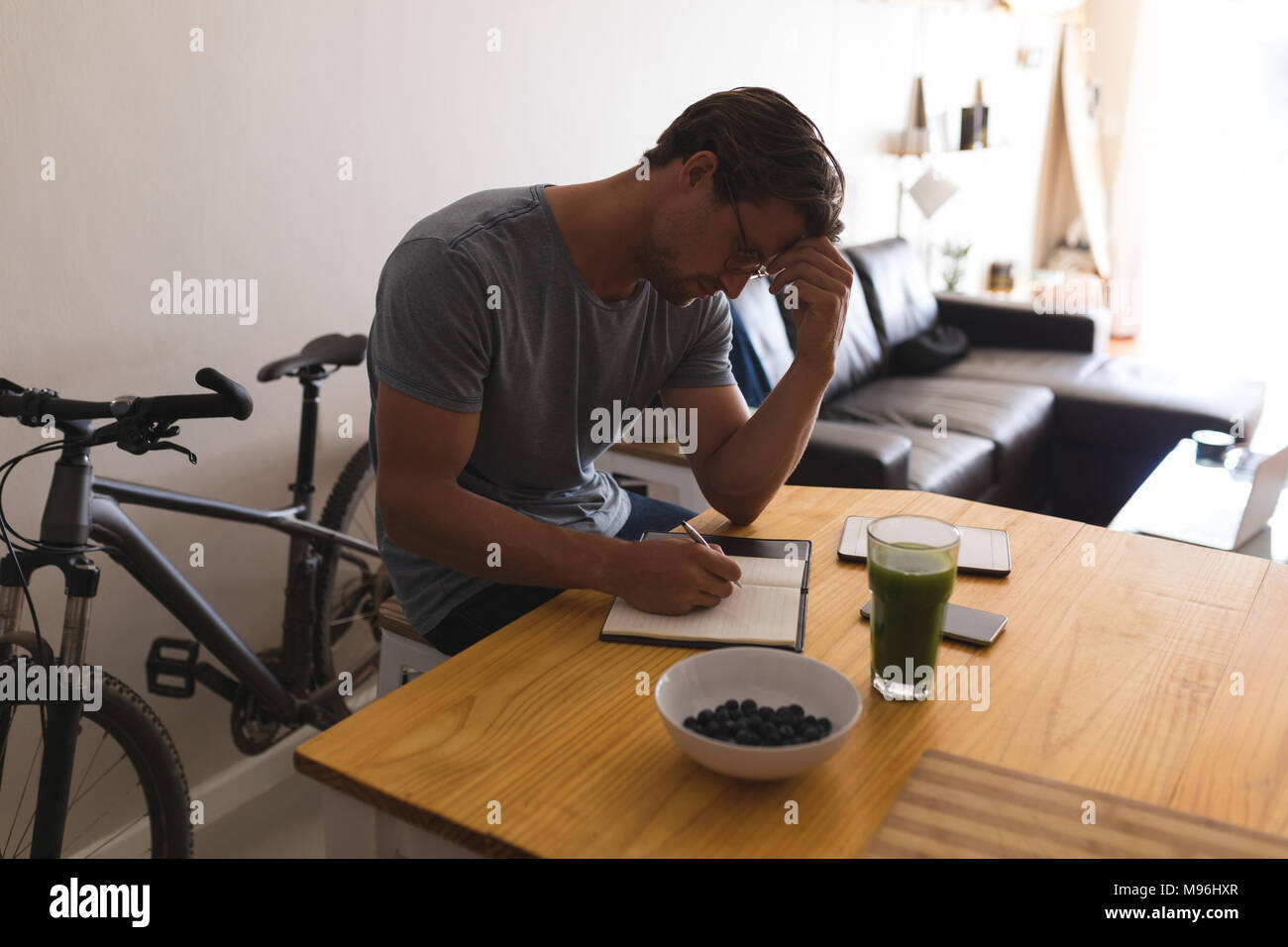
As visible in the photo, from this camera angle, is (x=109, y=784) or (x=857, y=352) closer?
(x=109, y=784)

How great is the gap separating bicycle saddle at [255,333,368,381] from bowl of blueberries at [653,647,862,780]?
3.93ft

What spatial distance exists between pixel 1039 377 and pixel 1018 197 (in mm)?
2794

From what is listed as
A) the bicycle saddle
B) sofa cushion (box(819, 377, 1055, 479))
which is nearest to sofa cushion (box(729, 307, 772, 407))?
sofa cushion (box(819, 377, 1055, 479))

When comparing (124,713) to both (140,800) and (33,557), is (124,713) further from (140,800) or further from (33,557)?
(140,800)

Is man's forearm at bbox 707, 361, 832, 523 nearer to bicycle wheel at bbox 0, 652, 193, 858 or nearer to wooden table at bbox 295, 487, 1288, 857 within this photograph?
wooden table at bbox 295, 487, 1288, 857

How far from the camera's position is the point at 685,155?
4.60 ft

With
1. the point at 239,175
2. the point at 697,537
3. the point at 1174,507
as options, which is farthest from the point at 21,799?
the point at 1174,507

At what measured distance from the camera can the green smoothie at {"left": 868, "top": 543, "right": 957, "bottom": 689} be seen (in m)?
1.00

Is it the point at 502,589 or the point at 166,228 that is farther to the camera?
A: the point at 166,228

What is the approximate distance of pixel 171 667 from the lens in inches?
72.0

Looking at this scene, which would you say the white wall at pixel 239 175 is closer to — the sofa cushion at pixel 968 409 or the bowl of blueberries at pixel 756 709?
the sofa cushion at pixel 968 409

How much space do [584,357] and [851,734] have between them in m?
0.75

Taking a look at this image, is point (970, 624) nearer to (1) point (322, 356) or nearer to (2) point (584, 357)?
(2) point (584, 357)
